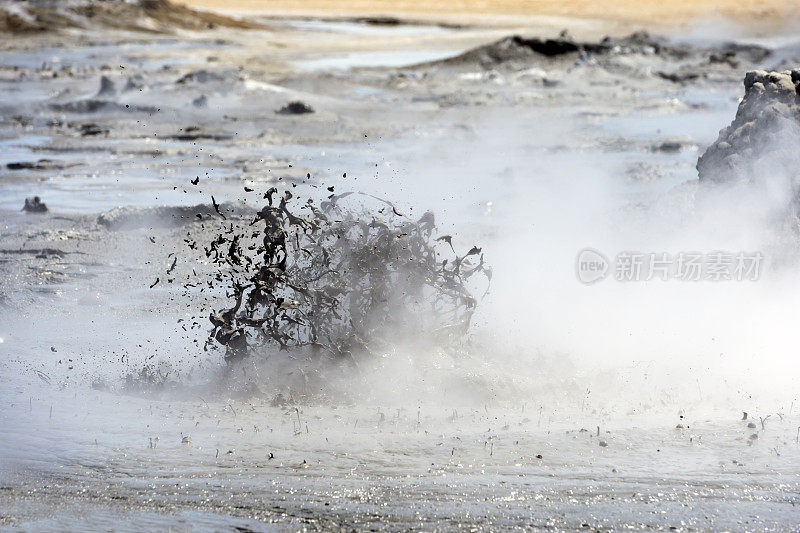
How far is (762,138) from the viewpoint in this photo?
7.77 metres

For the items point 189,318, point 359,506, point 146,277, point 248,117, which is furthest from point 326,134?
point 359,506

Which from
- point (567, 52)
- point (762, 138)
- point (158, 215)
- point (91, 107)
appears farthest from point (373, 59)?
point (762, 138)

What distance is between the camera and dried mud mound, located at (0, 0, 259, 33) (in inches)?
1989

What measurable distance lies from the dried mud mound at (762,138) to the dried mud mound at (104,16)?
4552 cm

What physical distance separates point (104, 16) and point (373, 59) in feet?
71.7

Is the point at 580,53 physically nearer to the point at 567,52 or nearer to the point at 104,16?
the point at 567,52

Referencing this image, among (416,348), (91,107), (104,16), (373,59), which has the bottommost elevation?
(416,348)

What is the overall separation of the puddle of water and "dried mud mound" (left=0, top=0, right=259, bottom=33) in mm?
16256

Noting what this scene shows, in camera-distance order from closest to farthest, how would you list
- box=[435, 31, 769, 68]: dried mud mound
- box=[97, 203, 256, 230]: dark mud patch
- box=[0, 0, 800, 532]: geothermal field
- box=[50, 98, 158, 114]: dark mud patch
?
box=[0, 0, 800, 532]: geothermal field → box=[97, 203, 256, 230]: dark mud patch → box=[50, 98, 158, 114]: dark mud patch → box=[435, 31, 769, 68]: dried mud mound

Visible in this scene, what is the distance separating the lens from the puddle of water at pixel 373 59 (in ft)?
115

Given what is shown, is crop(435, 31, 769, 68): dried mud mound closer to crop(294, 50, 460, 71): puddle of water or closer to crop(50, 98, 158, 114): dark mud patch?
crop(294, 50, 460, 71): puddle of water

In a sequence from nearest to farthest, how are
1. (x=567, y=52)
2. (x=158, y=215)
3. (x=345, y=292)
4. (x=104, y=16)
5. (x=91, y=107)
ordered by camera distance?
(x=345, y=292), (x=158, y=215), (x=91, y=107), (x=567, y=52), (x=104, y=16)

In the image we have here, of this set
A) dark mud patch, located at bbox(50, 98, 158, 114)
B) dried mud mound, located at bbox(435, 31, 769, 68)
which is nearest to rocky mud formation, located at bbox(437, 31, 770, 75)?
dried mud mound, located at bbox(435, 31, 769, 68)

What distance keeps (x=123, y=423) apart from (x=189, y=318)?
2262 millimetres
